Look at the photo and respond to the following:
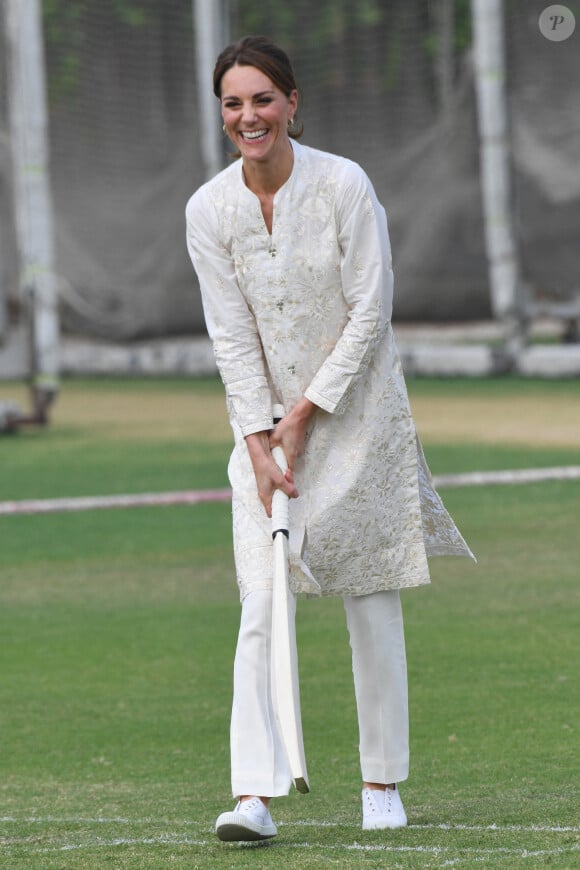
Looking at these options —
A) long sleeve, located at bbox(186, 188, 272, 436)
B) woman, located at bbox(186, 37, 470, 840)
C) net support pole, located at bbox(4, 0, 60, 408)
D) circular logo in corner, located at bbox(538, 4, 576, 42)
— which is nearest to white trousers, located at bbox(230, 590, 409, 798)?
woman, located at bbox(186, 37, 470, 840)

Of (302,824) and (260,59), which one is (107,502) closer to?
(302,824)

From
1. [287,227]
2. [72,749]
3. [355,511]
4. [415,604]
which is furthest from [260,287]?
[415,604]

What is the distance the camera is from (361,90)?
22.2m

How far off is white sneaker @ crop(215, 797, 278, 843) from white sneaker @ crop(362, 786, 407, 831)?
26 cm

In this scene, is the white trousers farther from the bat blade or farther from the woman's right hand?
the woman's right hand

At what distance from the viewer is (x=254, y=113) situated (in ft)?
14.0

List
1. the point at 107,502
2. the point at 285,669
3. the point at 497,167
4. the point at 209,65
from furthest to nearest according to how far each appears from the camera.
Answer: the point at 209,65, the point at 497,167, the point at 107,502, the point at 285,669

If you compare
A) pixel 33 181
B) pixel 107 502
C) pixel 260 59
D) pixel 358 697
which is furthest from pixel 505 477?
pixel 260 59

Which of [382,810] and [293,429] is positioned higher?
[293,429]

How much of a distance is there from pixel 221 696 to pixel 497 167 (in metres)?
14.5

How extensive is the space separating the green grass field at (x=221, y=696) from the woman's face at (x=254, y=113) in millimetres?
1616

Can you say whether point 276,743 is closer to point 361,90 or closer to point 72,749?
point 72,749

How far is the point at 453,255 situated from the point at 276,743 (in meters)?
17.5

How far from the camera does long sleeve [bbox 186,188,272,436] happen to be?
435cm
